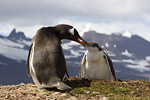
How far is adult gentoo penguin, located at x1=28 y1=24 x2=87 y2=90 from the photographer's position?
1269 cm

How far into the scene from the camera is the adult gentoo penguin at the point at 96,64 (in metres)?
15.5

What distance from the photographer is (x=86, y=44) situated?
15148 mm

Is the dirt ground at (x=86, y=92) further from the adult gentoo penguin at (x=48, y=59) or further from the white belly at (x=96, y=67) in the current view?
the white belly at (x=96, y=67)

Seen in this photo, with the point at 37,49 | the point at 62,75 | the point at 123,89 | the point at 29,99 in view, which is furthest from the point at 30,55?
the point at 123,89

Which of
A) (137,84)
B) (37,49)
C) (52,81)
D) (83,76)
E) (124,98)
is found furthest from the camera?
(83,76)

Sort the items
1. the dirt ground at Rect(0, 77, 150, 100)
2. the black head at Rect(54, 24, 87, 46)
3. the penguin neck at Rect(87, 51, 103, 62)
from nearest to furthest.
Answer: the dirt ground at Rect(0, 77, 150, 100) → the black head at Rect(54, 24, 87, 46) → the penguin neck at Rect(87, 51, 103, 62)

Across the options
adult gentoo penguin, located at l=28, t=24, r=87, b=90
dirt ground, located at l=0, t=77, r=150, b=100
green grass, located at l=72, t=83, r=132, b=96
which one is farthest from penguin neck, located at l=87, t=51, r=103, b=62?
green grass, located at l=72, t=83, r=132, b=96

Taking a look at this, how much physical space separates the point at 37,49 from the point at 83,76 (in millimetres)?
4165

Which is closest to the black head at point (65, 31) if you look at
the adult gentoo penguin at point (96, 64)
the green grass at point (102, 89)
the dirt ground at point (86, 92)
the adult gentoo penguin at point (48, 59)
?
the adult gentoo penguin at point (48, 59)

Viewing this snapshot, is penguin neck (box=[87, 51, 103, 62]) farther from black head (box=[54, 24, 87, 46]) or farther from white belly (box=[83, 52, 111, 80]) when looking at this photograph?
black head (box=[54, 24, 87, 46])

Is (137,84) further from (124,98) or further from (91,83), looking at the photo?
(124,98)

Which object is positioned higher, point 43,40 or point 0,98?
point 43,40

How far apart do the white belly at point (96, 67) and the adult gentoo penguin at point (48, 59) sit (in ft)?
6.73

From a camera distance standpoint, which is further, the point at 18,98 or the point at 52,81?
the point at 52,81
